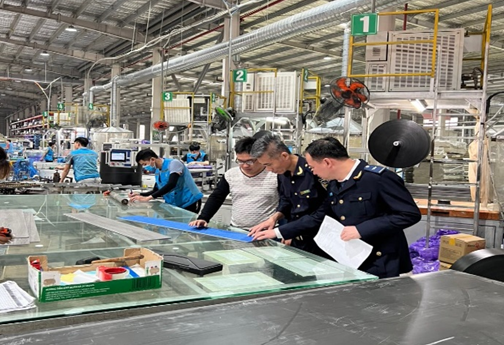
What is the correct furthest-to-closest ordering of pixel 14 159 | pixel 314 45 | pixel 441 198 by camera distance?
pixel 314 45 → pixel 14 159 → pixel 441 198

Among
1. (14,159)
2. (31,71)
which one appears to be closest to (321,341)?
(14,159)

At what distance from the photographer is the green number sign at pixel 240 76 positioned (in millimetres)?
6676

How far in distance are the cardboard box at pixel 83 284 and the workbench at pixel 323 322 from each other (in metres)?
0.18

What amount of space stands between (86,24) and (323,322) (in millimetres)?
11011

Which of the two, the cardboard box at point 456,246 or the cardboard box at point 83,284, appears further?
the cardboard box at point 456,246

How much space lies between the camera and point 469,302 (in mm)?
1352

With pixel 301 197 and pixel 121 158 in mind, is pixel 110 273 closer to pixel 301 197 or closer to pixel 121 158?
pixel 301 197

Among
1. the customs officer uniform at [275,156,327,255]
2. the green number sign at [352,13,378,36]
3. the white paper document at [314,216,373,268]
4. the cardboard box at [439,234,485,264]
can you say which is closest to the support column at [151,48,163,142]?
the green number sign at [352,13,378,36]

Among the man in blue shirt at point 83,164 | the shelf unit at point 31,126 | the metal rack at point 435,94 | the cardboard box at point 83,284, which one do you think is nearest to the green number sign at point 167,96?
the man in blue shirt at point 83,164

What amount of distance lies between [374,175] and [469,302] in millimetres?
1040

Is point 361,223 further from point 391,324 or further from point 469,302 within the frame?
point 391,324

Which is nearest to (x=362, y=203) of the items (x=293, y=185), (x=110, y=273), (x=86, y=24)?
(x=293, y=185)

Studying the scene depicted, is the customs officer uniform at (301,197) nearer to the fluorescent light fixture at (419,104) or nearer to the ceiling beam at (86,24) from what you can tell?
the fluorescent light fixture at (419,104)

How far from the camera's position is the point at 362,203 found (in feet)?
7.72
